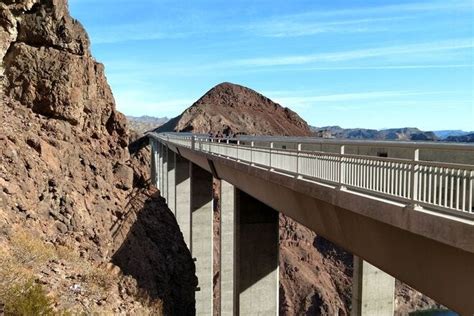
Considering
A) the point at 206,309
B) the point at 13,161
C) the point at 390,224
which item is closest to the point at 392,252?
the point at 390,224

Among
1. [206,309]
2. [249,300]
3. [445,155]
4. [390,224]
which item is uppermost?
[445,155]

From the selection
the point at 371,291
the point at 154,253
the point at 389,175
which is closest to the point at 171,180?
the point at 154,253

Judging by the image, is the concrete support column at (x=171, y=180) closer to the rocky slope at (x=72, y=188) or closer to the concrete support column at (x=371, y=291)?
the rocky slope at (x=72, y=188)

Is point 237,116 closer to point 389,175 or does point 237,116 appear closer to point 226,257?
point 226,257

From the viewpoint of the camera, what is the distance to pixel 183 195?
3831cm

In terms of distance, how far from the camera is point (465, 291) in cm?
511

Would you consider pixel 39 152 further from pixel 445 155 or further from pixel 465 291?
pixel 465 291

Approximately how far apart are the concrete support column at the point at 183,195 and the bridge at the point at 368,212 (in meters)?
16.7

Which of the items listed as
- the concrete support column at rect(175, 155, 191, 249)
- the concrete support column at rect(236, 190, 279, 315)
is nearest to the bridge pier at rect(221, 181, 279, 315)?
the concrete support column at rect(236, 190, 279, 315)

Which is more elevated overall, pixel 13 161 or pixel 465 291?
pixel 13 161

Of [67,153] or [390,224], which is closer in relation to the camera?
[390,224]

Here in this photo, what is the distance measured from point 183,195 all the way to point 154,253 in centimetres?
1653

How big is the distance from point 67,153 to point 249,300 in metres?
11.1

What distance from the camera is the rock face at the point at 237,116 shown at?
87.6 meters
